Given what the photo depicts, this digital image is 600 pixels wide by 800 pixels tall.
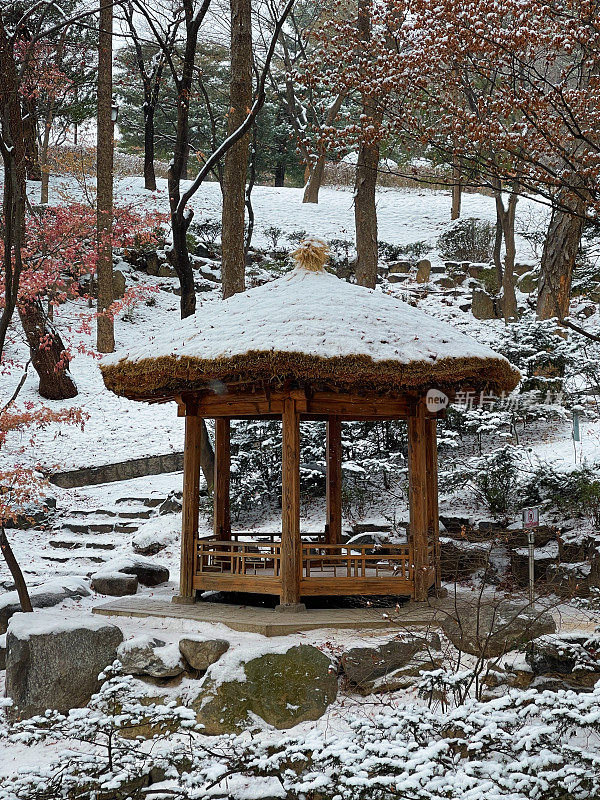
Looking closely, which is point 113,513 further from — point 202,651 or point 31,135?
point 31,135

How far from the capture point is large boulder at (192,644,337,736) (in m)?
6.24

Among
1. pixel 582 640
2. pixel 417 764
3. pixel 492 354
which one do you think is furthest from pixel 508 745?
pixel 492 354

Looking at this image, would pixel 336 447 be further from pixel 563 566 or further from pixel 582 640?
pixel 582 640

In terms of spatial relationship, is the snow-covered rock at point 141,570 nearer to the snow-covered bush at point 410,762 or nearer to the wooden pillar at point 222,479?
the wooden pillar at point 222,479

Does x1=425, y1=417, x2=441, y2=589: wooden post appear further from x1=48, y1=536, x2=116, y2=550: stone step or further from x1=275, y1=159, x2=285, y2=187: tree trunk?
x1=275, y1=159, x2=285, y2=187: tree trunk

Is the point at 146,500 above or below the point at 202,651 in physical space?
below

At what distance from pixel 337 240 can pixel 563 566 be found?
17.0m

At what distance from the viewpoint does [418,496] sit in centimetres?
824

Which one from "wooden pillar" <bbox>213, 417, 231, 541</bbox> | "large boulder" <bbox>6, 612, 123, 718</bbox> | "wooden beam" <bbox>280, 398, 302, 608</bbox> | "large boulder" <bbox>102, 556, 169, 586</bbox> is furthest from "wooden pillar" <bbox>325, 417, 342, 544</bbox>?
"large boulder" <bbox>6, 612, 123, 718</bbox>

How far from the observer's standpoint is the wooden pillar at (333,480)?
387 inches

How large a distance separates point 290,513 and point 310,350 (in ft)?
6.14

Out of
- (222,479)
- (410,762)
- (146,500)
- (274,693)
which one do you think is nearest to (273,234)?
(146,500)

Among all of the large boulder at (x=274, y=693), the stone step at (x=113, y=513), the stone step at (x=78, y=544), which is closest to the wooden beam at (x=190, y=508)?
the large boulder at (x=274, y=693)

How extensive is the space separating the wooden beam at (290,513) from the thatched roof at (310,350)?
1.50ft
